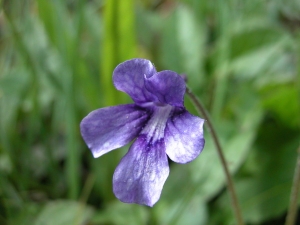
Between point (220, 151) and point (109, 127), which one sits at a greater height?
point (109, 127)

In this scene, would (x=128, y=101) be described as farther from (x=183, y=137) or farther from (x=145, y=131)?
(x=183, y=137)

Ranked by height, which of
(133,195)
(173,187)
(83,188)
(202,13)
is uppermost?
(202,13)

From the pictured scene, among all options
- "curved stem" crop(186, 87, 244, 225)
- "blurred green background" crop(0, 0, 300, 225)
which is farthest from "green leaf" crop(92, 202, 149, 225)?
"curved stem" crop(186, 87, 244, 225)

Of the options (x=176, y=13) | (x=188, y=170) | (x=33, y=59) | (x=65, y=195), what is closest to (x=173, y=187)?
(x=188, y=170)

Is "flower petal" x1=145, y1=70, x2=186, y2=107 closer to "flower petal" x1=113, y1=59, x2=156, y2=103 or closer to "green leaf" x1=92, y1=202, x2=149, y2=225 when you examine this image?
"flower petal" x1=113, y1=59, x2=156, y2=103

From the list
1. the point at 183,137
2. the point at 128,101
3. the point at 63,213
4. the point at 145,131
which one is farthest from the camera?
the point at 128,101

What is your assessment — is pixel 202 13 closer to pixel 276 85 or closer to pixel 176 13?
pixel 176 13

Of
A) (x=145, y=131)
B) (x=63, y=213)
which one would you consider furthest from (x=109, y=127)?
(x=63, y=213)
